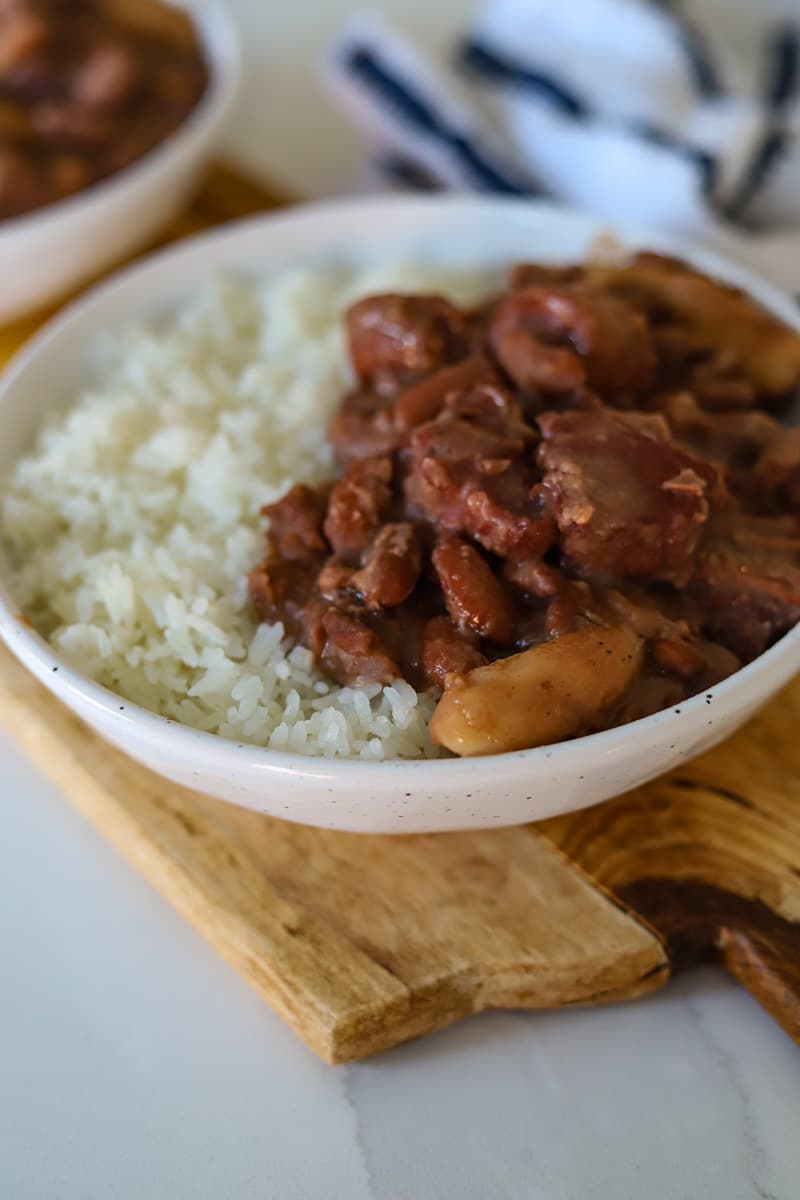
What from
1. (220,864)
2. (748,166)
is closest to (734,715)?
(220,864)

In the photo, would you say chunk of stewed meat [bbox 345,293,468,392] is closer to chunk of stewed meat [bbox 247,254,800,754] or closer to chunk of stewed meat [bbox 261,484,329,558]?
chunk of stewed meat [bbox 247,254,800,754]

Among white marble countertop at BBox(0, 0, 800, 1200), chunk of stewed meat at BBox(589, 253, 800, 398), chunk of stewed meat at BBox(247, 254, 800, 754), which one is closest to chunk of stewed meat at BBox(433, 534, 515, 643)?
chunk of stewed meat at BBox(247, 254, 800, 754)

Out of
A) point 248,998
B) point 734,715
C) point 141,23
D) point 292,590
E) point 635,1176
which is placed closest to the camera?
point 635,1176

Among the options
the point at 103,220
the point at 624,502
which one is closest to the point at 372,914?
the point at 624,502

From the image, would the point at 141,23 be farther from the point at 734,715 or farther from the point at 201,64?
the point at 734,715

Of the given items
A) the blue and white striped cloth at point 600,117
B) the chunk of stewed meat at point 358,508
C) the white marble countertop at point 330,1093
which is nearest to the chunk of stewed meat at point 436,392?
the chunk of stewed meat at point 358,508
